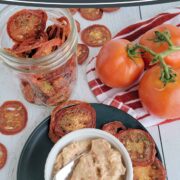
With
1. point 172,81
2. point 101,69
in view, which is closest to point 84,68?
point 101,69

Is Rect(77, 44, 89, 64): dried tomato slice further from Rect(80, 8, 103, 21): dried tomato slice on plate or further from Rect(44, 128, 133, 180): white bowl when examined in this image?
Rect(44, 128, 133, 180): white bowl

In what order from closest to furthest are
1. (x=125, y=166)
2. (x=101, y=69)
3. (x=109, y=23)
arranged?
(x=125, y=166), (x=101, y=69), (x=109, y=23)

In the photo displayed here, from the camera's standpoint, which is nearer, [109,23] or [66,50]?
[66,50]

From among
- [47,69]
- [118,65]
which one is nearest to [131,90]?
[118,65]

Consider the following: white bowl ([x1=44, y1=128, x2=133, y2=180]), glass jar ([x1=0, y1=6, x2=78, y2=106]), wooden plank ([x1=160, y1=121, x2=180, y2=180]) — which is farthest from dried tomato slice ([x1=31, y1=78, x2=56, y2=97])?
wooden plank ([x1=160, y1=121, x2=180, y2=180])

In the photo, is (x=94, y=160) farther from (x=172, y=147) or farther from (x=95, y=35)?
(x=95, y=35)

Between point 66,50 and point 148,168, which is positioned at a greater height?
point 66,50

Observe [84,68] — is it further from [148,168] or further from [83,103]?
[148,168]
